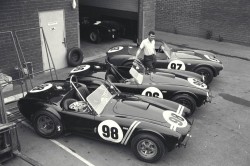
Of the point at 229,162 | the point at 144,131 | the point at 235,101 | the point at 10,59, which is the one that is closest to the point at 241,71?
the point at 235,101

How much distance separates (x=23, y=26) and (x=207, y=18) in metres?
10.9

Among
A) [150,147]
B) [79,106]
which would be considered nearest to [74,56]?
[79,106]

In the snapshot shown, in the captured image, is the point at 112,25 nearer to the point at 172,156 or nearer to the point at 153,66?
the point at 153,66

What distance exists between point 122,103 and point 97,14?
38.9 feet

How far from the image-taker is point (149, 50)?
974 cm

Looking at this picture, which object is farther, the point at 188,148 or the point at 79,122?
the point at 188,148

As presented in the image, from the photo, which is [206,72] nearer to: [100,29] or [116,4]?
[100,29]

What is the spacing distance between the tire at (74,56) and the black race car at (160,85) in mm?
3202

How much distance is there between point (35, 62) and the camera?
10688 millimetres

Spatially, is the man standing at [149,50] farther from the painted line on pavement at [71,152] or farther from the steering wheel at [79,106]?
the painted line on pavement at [71,152]

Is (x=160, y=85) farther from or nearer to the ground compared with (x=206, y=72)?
farther from the ground

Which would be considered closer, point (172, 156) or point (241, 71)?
point (172, 156)

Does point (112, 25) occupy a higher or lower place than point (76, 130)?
higher

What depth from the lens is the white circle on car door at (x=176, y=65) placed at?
400 inches
